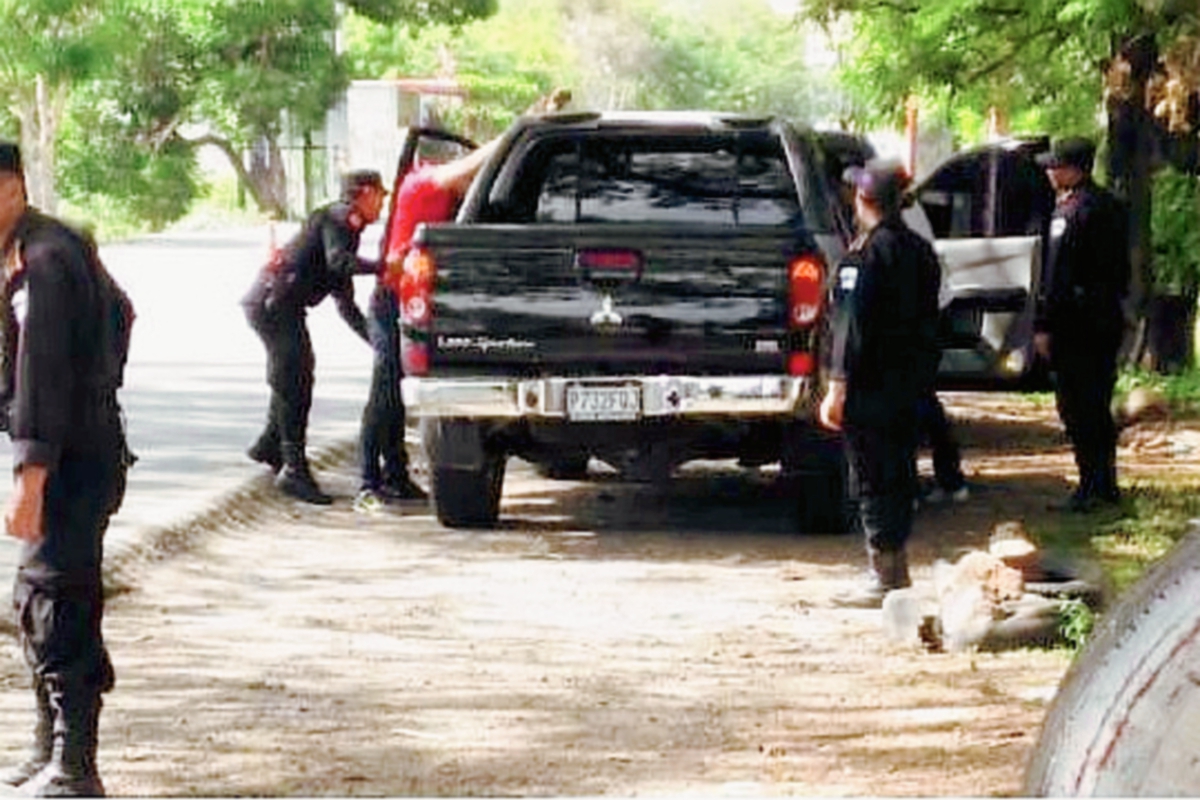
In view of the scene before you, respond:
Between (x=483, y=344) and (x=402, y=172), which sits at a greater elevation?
(x=402, y=172)

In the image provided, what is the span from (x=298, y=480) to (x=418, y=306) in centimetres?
221

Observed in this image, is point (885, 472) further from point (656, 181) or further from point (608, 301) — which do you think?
point (656, 181)

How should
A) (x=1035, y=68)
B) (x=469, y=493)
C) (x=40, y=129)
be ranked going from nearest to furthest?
(x=469, y=493) → (x=1035, y=68) → (x=40, y=129)

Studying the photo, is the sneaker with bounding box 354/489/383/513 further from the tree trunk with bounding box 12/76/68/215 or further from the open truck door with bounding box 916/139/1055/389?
the tree trunk with bounding box 12/76/68/215

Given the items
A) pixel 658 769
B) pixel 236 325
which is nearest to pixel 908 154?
pixel 236 325

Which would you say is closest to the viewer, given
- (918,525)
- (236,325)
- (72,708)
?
(72,708)

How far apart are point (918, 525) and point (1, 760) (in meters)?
6.20

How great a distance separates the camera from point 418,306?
11484 millimetres

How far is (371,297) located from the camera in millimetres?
13289

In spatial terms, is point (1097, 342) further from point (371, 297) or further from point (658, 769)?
point (658, 769)

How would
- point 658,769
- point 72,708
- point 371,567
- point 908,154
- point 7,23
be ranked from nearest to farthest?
point 72,708 → point 658,769 → point 371,567 → point 908,154 → point 7,23

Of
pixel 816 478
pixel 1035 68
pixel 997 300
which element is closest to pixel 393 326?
pixel 816 478

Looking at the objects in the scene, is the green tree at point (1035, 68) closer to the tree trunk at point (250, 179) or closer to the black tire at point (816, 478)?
the black tire at point (816, 478)

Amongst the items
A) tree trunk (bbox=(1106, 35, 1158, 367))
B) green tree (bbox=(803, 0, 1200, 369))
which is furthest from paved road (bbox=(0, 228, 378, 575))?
tree trunk (bbox=(1106, 35, 1158, 367))
